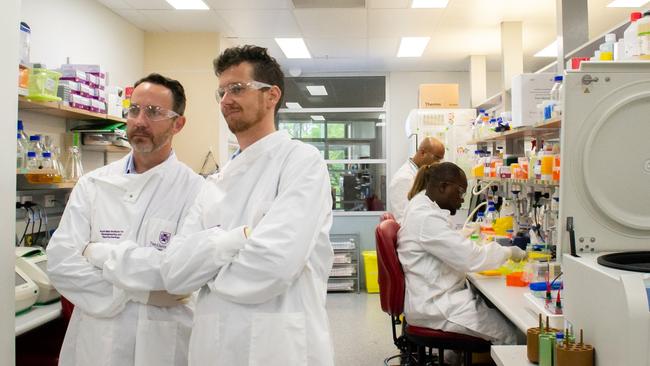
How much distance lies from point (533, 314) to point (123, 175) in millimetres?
1587

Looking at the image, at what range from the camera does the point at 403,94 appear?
21.6 feet

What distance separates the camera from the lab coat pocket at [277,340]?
51.2 inches

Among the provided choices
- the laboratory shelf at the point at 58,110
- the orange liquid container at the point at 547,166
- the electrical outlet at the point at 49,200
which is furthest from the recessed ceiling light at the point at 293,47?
the orange liquid container at the point at 547,166

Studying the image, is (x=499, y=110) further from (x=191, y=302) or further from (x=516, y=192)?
(x=191, y=302)

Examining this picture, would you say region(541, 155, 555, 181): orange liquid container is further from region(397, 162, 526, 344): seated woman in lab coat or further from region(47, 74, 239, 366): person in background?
region(47, 74, 239, 366): person in background

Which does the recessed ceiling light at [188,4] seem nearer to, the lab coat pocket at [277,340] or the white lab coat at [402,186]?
the white lab coat at [402,186]

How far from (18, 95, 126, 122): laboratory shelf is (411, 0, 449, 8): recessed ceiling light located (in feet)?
8.09

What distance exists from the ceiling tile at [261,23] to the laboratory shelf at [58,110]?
1.59m

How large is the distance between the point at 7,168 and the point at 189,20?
3.40 metres

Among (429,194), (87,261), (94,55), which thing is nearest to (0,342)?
(87,261)

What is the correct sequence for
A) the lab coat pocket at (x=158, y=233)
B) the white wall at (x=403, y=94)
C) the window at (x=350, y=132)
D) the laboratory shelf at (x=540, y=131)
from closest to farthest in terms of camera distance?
1. the lab coat pocket at (x=158, y=233)
2. the laboratory shelf at (x=540, y=131)
3. the white wall at (x=403, y=94)
4. the window at (x=350, y=132)

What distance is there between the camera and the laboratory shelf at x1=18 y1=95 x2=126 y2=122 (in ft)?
→ 8.80

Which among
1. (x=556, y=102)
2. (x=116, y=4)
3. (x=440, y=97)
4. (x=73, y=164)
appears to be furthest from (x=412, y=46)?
(x=73, y=164)

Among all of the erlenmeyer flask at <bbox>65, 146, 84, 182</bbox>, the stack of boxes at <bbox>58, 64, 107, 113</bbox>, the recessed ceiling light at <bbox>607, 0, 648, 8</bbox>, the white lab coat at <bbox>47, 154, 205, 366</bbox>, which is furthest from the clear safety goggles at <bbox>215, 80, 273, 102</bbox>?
the recessed ceiling light at <bbox>607, 0, 648, 8</bbox>
